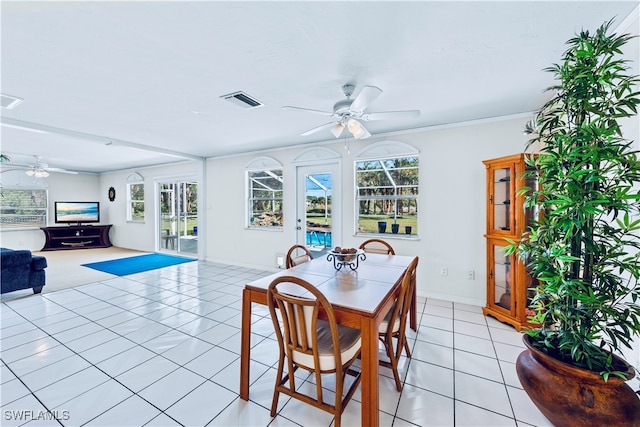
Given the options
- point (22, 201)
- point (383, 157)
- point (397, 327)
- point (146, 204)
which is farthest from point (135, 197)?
point (397, 327)

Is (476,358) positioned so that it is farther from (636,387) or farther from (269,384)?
(269,384)

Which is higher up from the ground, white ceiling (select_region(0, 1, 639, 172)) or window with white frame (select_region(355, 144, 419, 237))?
white ceiling (select_region(0, 1, 639, 172))

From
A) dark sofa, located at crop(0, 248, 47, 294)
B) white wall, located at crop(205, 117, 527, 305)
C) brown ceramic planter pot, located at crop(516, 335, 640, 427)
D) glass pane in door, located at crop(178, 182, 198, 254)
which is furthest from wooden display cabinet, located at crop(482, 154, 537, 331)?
glass pane in door, located at crop(178, 182, 198, 254)

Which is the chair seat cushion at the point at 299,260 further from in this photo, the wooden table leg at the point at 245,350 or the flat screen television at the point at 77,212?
the flat screen television at the point at 77,212

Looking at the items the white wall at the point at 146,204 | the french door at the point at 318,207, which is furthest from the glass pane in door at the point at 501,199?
the white wall at the point at 146,204

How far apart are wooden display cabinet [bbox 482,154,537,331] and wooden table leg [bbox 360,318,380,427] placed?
2.18 meters

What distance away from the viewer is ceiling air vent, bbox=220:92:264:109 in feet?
8.95

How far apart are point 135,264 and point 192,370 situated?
484cm

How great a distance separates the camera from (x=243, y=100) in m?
2.86

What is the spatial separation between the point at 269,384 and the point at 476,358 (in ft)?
5.75

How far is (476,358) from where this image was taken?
2252 mm

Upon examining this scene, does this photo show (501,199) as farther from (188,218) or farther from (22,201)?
(22,201)

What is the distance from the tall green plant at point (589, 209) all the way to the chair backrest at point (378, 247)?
1610 millimetres

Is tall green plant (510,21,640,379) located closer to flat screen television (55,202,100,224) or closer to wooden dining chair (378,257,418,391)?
wooden dining chair (378,257,418,391)
